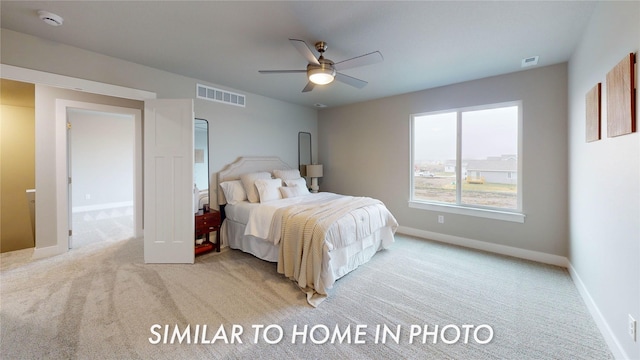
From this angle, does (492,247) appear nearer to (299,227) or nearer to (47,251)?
(299,227)

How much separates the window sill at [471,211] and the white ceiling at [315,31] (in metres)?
2.02

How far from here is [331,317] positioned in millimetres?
2104

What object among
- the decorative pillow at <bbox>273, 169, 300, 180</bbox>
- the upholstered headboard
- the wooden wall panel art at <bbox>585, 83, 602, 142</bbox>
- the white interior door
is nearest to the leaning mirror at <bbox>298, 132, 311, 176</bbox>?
the upholstered headboard

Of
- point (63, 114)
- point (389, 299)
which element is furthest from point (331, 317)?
point (63, 114)

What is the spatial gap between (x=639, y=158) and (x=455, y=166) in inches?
107

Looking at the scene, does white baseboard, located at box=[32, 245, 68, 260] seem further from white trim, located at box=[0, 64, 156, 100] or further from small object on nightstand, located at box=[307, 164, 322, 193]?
small object on nightstand, located at box=[307, 164, 322, 193]

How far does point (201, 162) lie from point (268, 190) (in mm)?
1168

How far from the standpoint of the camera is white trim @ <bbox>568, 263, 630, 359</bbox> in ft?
5.32

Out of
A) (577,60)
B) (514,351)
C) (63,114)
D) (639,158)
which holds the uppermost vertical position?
(577,60)

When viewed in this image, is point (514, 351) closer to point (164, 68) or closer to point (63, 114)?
point (164, 68)

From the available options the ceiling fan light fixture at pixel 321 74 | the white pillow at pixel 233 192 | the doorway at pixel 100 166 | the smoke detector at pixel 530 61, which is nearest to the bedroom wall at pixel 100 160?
the doorway at pixel 100 166

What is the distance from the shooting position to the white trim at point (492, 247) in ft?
10.4

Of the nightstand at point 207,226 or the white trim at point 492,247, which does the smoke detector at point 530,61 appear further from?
the nightstand at point 207,226

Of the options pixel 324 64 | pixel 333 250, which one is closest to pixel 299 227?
pixel 333 250
